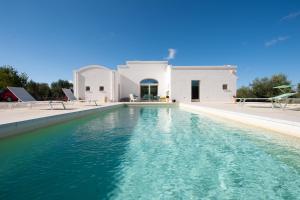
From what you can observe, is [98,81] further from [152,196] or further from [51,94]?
[51,94]

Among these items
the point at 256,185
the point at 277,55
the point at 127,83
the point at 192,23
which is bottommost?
the point at 256,185

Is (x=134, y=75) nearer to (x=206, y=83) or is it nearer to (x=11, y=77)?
(x=206, y=83)

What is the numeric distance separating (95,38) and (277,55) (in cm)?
2609

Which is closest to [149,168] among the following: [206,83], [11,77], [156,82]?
[206,83]

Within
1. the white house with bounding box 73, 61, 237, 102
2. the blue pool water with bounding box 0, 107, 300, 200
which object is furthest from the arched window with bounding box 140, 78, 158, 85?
the blue pool water with bounding box 0, 107, 300, 200

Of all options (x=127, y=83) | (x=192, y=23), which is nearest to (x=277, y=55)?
(x=192, y=23)

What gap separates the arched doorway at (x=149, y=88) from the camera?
24250mm

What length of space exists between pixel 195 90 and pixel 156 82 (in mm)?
5246

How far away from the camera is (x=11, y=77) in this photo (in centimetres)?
3647

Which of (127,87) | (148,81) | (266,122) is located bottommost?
(266,122)

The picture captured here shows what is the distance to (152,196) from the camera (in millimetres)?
2271

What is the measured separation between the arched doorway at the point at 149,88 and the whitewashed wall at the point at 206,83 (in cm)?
368

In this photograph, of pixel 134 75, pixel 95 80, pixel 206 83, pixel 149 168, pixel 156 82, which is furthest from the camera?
pixel 156 82

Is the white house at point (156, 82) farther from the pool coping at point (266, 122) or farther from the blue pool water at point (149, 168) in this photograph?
the blue pool water at point (149, 168)
